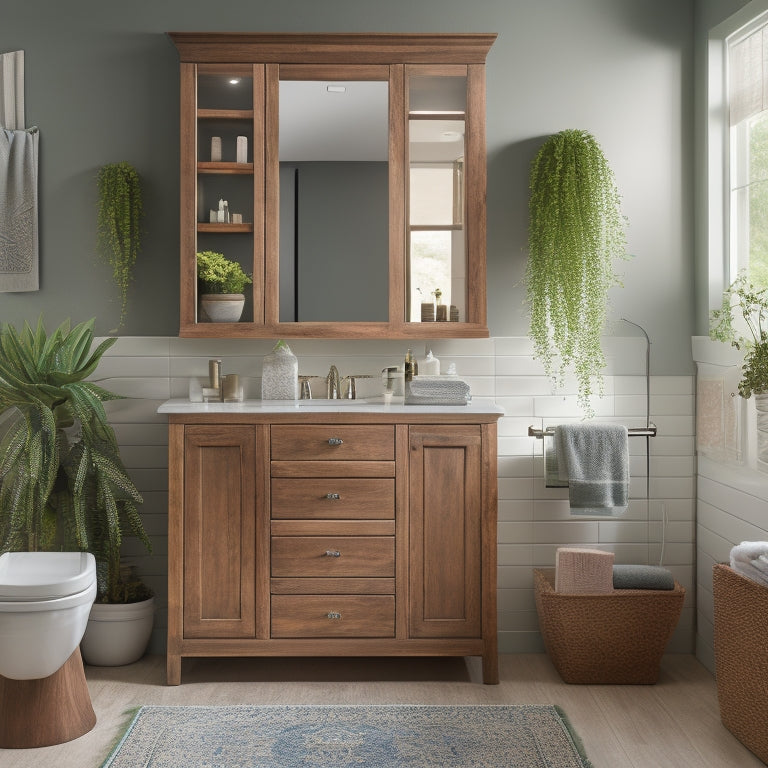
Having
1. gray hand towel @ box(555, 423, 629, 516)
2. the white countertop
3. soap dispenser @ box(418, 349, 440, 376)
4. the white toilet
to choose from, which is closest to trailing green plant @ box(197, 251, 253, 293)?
the white countertop

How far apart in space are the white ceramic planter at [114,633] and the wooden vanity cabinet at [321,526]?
323 mm

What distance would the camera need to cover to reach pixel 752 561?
2781 millimetres

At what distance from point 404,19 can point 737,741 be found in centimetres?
303

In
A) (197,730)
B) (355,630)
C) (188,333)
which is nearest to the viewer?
(197,730)

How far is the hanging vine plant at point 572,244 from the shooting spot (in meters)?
3.62

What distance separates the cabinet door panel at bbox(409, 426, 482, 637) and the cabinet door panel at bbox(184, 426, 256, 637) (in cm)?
62

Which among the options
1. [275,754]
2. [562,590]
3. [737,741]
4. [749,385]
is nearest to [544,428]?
[562,590]

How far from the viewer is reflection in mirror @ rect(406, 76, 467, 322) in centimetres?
366

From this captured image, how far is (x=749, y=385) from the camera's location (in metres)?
2.99

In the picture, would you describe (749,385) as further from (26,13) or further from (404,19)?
(26,13)

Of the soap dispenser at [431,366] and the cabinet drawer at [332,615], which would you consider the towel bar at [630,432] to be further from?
the cabinet drawer at [332,615]

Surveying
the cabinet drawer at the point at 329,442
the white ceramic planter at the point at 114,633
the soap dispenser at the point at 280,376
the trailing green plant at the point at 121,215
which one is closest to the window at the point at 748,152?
the cabinet drawer at the point at 329,442

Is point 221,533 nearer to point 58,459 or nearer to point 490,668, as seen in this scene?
point 58,459

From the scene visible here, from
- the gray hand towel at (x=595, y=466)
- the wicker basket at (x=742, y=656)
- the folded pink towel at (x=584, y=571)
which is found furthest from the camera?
the gray hand towel at (x=595, y=466)
